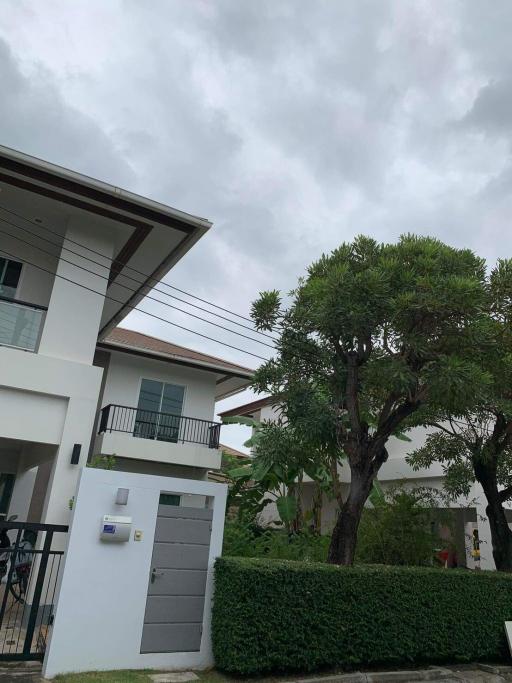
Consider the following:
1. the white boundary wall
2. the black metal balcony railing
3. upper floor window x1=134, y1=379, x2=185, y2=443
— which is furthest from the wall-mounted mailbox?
upper floor window x1=134, y1=379, x2=185, y2=443

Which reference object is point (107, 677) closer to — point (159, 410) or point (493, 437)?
point (493, 437)

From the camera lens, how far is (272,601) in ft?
21.8

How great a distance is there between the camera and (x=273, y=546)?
35.3ft

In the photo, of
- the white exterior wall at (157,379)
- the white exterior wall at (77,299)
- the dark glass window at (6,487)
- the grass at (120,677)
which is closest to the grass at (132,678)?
the grass at (120,677)

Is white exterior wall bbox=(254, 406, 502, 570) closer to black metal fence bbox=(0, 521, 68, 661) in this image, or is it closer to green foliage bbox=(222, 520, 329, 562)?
green foliage bbox=(222, 520, 329, 562)

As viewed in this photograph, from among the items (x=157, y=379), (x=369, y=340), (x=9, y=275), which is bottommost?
(x=369, y=340)

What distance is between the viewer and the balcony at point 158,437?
13.9 metres

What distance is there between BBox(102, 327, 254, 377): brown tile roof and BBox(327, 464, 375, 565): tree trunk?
27.8 feet

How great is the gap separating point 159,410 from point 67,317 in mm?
6870

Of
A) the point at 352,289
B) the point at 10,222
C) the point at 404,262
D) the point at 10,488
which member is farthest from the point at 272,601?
the point at 10,488

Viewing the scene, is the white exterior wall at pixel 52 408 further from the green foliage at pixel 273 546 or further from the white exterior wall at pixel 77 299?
the green foliage at pixel 273 546

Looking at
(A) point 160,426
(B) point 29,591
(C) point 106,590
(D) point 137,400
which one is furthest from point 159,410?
(C) point 106,590

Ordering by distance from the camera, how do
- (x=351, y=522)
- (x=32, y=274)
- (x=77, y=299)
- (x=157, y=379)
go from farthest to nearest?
(x=157, y=379) → (x=32, y=274) → (x=77, y=299) → (x=351, y=522)

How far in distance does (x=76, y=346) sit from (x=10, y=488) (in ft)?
23.6
